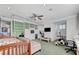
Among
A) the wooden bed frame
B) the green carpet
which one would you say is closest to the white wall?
the green carpet

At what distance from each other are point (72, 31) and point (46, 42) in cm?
72

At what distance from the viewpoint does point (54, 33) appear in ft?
6.56

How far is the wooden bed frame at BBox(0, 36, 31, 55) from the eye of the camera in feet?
5.04

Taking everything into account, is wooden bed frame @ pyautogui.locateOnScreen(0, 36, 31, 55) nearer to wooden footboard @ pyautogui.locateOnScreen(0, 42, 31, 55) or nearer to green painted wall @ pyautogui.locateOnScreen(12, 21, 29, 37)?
wooden footboard @ pyautogui.locateOnScreen(0, 42, 31, 55)

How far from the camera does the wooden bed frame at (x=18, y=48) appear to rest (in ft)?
5.04

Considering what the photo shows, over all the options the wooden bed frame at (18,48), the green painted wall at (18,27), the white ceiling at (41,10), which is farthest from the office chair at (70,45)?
the green painted wall at (18,27)

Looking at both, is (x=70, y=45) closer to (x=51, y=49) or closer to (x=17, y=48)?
(x=51, y=49)

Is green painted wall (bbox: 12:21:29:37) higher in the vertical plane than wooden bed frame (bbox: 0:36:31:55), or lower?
higher

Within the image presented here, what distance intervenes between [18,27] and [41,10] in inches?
27.7

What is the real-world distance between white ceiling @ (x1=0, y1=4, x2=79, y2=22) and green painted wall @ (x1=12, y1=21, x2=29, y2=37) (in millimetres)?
210

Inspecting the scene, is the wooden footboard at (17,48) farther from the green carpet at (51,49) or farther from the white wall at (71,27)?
the white wall at (71,27)

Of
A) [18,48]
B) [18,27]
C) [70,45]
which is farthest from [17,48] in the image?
[70,45]
